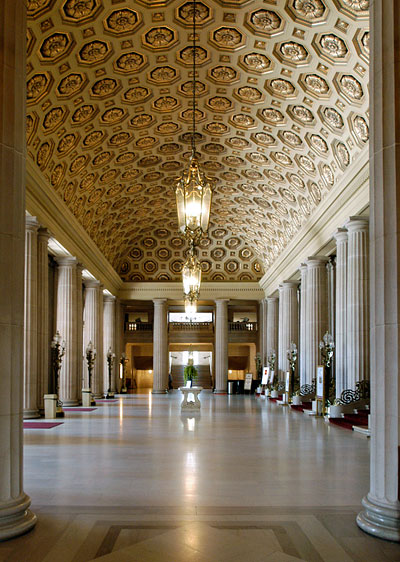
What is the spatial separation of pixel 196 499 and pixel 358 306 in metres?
11.4

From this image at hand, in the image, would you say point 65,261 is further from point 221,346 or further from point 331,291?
point 221,346

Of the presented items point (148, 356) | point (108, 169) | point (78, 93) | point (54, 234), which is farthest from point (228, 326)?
point (78, 93)

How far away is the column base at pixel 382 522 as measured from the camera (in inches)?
187

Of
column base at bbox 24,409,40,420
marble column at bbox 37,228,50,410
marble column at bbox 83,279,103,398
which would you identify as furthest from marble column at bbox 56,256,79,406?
column base at bbox 24,409,40,420

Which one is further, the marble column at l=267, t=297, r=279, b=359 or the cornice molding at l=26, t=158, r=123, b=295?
the marble column at l=267, t=297, r=279, b=359

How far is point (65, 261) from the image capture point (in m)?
22.2

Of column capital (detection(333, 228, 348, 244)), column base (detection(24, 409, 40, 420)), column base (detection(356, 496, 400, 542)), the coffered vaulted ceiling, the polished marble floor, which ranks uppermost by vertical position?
the coffered vaulted ceiling

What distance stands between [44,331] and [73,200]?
5.77 meters

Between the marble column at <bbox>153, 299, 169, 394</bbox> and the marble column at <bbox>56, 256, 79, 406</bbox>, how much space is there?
13351 mm

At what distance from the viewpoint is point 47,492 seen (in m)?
6.46

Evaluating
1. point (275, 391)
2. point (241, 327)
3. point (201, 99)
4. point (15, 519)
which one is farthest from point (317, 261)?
point (15, 519)

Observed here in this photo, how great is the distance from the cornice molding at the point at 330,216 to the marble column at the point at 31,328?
8.78 metres

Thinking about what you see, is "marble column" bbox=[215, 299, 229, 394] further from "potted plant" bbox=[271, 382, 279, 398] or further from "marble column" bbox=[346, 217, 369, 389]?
"marble column" bbox=[346, 217, 369, 389]

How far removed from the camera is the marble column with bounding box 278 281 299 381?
27.4 m
